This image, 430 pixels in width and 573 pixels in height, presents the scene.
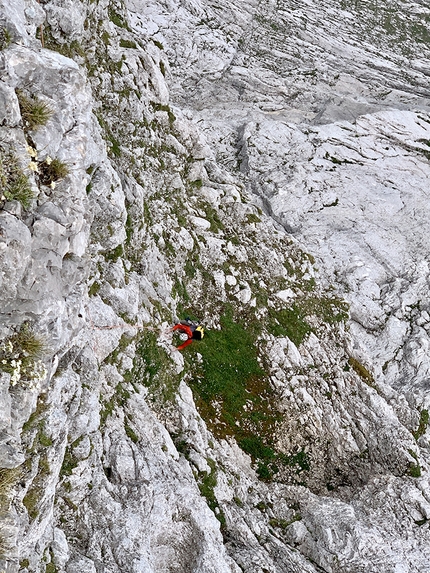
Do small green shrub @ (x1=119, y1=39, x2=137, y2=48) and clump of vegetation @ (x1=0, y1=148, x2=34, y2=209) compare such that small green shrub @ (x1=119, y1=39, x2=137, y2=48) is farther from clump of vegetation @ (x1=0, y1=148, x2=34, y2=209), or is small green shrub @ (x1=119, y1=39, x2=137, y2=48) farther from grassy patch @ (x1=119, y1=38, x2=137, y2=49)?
clump of vegetation @ (x1=0, y1=148, x2=34, y2=209)

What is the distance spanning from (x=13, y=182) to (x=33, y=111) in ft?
5.94

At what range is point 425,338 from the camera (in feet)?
94.7

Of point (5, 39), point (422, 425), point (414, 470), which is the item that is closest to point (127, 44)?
point (5, 39)

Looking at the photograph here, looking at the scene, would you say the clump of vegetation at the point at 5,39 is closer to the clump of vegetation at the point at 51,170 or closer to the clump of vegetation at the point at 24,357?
the clump of vegetation at the point at 51,170

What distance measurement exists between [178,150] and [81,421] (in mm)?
20609

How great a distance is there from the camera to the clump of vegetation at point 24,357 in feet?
27.0

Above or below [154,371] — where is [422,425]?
below

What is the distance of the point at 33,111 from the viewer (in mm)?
8938

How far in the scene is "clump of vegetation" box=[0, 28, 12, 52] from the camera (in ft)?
28.6

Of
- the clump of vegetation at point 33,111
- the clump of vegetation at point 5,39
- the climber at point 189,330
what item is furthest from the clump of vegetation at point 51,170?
the climber at point 189,330

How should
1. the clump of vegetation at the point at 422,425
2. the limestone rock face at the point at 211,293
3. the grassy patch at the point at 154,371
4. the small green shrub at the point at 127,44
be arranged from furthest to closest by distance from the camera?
the small green shrub at the point at 127,44, the clump of vegetation at the point at 422,425, the grassy patch at the point at 154,371, the limestone rock face at the point at 211,293

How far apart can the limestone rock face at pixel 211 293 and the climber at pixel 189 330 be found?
72 cm

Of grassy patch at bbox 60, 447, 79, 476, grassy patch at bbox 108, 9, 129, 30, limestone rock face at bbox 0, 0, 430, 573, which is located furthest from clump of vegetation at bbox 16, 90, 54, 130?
grassy patch at bbox 108, 9, 129, 30

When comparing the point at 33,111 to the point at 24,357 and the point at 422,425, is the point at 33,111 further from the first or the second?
the point at 422,425
